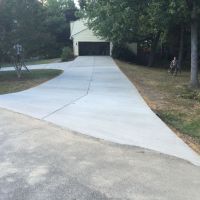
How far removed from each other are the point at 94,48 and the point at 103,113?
3880cm

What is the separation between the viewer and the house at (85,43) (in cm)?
4825

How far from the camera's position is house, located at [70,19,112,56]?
48.2 meters

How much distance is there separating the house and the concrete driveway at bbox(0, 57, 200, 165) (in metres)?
31.8

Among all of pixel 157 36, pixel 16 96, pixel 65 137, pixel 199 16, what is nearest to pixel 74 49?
pixel 157 36

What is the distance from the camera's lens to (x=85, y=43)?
48.8 m

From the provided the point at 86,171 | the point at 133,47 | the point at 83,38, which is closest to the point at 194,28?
the point at 86,171

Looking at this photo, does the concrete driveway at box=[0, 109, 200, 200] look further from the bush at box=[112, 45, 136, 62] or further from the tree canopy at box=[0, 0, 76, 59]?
the bush at box=[112, 45, 136, 62]

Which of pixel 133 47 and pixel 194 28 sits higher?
pixel 194 28

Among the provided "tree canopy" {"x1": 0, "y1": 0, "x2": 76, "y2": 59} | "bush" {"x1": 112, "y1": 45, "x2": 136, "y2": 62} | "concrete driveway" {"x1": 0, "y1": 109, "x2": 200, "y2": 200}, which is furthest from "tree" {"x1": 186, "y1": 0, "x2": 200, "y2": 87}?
"bush" {"x1": 112, "y1": 45, "x2": 136, "y2": 62}

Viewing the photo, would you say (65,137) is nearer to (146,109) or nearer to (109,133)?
(109,133)

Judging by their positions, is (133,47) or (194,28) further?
(133,47)

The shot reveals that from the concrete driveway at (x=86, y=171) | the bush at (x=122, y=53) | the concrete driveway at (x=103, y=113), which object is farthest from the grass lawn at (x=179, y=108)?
the bush at (x=122, y=53)

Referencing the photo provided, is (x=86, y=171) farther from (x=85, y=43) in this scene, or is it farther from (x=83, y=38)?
(x=85, y=43)

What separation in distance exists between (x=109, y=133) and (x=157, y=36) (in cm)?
2699
